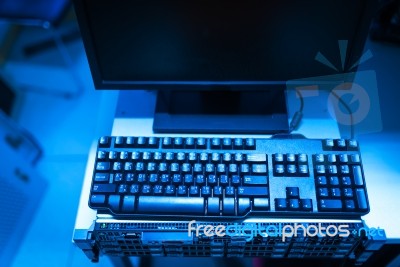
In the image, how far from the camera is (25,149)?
106 cm

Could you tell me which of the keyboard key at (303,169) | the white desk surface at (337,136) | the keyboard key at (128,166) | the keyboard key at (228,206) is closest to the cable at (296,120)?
the white desk surface at (337,136)

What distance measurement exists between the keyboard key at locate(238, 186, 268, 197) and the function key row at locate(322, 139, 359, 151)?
0.47 feet

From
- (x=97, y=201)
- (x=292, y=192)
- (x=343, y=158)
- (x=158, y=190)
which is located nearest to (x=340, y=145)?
(x=343, y=158)

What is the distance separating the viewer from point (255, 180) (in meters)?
0.69

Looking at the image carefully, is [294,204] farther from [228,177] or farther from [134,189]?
[134,189]

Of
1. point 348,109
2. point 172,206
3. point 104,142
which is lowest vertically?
point 172,206

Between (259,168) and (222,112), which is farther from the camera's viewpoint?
(222,112)

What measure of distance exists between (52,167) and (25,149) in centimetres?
9

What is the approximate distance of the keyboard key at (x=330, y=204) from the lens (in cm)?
65

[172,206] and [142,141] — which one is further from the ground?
[142,141]

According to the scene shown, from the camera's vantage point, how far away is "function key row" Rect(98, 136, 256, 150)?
73 cm

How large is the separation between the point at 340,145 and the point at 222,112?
238 millimetres

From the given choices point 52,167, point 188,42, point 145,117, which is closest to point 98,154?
point 145,117

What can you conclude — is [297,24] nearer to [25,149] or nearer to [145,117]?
[145,117]
